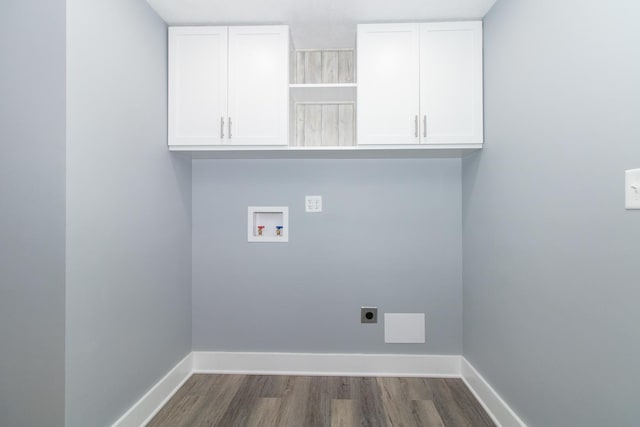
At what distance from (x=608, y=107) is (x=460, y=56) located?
1143mm

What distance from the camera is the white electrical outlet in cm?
254

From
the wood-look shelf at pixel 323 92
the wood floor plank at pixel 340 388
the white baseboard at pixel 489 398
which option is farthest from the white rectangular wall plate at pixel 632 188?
the wood floor plank at pixel 340 388

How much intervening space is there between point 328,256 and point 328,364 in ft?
2.57

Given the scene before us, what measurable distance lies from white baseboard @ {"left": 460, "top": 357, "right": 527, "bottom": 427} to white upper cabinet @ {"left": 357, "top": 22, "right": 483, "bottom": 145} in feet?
4.87

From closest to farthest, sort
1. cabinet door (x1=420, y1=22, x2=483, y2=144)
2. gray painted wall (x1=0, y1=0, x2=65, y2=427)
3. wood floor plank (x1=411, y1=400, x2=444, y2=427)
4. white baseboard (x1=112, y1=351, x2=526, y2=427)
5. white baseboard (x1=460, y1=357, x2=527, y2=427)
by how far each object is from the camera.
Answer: gray painted wall (x1=0, y1=0, x2=65, y2=427)
white baseboard (x1=460, y1=357, x2=527, y2=427)
wood floor plank (x1=411, y1=400, x2=444, y2=427)
cabinet door (x1=420, y1=22, x2=483, y2=144)
white baseboard (x1=112, y1=351, x2=526, y2=427)

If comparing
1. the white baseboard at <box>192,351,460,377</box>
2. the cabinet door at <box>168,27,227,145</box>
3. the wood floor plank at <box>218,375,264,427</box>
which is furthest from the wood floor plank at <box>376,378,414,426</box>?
the cabinet door at <box>168,27,227,145</box>

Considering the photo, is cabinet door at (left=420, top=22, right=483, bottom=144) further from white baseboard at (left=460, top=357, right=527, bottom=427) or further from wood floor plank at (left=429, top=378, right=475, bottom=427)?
wood floor plank at (left=429, top=378, right=475, bottom=427)

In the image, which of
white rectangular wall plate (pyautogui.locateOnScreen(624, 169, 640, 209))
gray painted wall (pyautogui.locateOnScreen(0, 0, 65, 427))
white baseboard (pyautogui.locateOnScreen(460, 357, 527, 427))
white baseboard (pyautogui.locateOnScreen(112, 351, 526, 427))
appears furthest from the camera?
white baseboard (pyautogui.locateOnScreen(112, 351, 526, 427))

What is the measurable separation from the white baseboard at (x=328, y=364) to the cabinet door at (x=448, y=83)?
1.55 metres

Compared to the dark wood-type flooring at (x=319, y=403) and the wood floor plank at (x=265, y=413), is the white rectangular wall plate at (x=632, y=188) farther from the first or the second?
the wood floor plank at (x=265, y=413)

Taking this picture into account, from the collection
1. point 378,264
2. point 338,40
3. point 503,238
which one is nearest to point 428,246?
point 378,264

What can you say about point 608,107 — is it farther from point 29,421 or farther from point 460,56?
point 29,421

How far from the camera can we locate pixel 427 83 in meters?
2.11

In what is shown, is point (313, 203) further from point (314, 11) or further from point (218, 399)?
point (218, 399)
